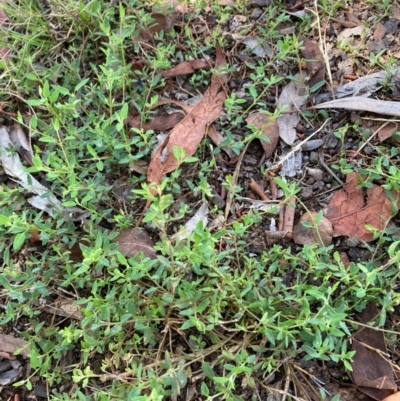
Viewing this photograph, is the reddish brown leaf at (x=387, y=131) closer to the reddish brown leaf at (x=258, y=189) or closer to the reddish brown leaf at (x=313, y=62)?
the reddish brown leaf at (x=313, y=62)

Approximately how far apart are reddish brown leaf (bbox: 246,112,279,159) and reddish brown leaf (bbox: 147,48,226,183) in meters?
0.16

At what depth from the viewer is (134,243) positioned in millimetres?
2092

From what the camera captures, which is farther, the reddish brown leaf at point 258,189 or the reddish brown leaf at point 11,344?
the reddish brown leaf at point 258,189

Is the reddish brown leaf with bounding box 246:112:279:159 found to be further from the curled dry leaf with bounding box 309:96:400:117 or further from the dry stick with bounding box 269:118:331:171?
the curled dry leaf with bounding box 309:96:400:117

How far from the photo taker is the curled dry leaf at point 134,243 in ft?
6.82

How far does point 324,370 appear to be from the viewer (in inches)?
75.0

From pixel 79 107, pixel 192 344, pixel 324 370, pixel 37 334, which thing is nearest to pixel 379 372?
pixel 324 370

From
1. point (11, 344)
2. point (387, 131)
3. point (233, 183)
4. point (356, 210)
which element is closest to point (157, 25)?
point (233, 183)

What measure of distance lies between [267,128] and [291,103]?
0.58 ft

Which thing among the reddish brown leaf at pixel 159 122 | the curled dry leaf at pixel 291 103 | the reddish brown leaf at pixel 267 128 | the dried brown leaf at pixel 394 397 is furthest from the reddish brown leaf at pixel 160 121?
the dried brown leaf at pixel 394 397

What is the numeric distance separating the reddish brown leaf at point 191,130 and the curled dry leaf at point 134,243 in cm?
23

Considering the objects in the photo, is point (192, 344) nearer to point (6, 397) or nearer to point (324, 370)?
point (324, 370)

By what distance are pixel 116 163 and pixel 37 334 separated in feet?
2.50

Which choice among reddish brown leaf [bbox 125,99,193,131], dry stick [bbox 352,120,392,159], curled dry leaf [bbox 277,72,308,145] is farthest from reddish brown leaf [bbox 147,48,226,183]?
dry stick [bbox 352,120,392,159]
